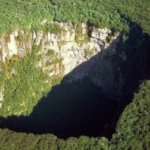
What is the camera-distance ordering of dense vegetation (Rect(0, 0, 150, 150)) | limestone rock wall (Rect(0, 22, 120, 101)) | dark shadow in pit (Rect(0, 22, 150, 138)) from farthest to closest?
1. limestone rock wall (Rect(0, 22, 120, 101))
2. dense vegetation (Rect(0, 0, 150, 150))
3. dark shadow in pit (Rect(0, 22, 150, 138))

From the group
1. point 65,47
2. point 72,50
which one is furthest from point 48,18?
point 72,50

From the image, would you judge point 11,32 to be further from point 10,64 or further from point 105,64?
point 105,64

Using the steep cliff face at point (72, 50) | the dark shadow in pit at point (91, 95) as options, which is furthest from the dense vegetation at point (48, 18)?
the steep cliff face at point (72, 50)

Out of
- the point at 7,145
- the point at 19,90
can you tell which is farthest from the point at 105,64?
the point at 7,145

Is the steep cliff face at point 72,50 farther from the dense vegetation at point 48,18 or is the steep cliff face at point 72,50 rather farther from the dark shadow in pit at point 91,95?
the dense vegetation at point 48,18

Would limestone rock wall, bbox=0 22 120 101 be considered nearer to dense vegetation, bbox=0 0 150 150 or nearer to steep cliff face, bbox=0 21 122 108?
steep cliff face, bbox=0 21 122 108

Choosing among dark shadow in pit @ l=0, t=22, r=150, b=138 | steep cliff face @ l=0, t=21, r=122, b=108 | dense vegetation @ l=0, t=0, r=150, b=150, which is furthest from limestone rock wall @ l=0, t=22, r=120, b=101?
dense vegetation @ l=0, t=0, r=150, b=150
